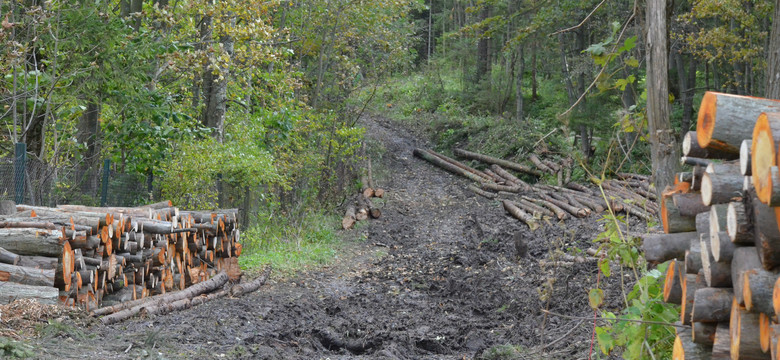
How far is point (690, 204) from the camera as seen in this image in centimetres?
442

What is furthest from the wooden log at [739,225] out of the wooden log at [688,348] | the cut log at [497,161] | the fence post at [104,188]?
the cut log at [497,161]

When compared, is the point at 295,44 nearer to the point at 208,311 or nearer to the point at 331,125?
the point at 331,125

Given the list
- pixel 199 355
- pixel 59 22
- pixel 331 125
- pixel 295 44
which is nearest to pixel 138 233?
pixel 199 355

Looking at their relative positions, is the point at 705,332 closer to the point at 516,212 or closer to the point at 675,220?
the point at 675,220

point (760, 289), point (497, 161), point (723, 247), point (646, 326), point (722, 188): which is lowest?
point (497, 161)

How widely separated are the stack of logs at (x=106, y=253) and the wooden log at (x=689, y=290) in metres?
5.44

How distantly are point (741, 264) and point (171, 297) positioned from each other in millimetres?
6860

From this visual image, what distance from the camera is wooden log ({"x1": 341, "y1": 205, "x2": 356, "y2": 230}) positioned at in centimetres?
1619

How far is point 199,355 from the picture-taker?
6312 mm

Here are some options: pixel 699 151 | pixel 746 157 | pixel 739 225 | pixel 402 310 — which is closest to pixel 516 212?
pixel 402 310

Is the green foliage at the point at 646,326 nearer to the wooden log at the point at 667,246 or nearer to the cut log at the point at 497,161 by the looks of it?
the wooden log at the point at 667,246

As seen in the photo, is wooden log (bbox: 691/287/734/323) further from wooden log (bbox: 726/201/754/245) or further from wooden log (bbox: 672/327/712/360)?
wooden log (bbox: 726/201/754/245)

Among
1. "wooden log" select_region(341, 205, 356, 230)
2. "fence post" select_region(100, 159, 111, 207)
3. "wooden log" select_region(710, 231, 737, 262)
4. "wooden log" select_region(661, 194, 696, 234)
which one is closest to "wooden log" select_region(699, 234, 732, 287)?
"wooden log" select_region(710, 231, 737, 262)

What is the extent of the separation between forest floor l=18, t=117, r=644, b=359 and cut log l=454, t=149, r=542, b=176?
5316mm
